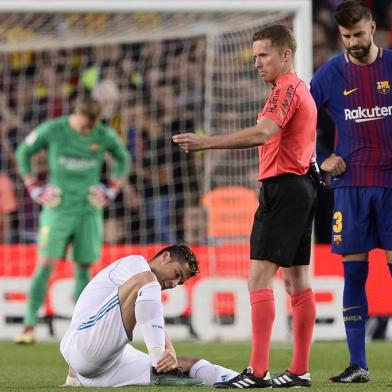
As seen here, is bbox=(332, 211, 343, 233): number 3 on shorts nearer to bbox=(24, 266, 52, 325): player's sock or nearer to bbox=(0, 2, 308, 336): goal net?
bbox=(24, 266, 52, 325): player's sock

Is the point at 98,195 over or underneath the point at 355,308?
over

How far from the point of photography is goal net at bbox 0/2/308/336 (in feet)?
37.7

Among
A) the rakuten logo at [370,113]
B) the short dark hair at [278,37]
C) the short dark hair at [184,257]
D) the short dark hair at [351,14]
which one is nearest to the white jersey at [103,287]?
the short dark hair at [184,257]

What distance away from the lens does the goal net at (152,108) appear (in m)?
11.5

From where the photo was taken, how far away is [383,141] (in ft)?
22.2

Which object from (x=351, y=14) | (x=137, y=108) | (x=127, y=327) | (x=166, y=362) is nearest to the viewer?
(x=166, y=362)

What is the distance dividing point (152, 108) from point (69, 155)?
9.22ft

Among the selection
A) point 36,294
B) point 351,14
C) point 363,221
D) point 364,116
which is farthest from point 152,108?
point 351,14

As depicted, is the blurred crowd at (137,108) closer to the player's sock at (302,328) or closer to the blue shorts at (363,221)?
the blue shorts at (363,221)

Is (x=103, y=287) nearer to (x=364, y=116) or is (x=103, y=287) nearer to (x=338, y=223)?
(x=338, y=223)

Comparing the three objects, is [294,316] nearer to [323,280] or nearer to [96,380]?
[96,380]

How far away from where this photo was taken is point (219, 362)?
8.33 metres

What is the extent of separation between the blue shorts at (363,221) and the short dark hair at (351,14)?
95cm

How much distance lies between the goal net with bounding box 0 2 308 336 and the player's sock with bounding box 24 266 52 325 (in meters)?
1.27
